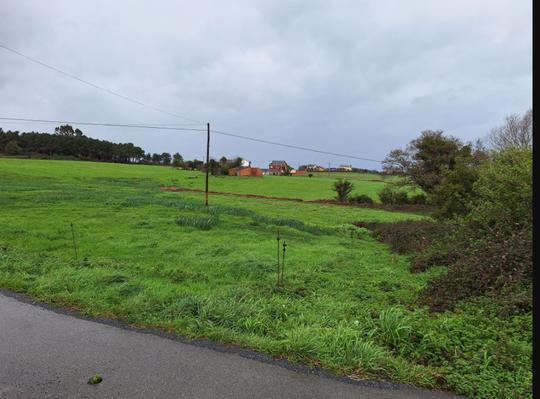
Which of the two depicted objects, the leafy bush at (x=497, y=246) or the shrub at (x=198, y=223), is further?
the shrub at (x=198, y=223)

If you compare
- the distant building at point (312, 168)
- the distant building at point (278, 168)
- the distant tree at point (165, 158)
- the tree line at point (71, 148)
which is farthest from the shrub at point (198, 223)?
the distant tree at point (165, 158)

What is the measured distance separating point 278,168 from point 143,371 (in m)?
140

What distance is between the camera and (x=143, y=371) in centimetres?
326

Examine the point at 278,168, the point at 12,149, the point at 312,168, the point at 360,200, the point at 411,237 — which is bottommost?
the point at 360,200

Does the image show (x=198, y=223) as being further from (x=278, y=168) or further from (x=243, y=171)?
(x=278, y=168)

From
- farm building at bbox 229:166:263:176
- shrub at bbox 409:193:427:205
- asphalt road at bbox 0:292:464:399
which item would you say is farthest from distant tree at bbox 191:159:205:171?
asphalt road at bbox 0:292:464:399

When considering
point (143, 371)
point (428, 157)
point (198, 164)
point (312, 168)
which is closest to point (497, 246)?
point (143, 371)

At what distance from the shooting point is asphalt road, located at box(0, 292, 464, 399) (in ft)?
9.75

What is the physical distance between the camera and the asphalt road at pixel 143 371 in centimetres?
297

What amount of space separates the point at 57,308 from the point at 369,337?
4064 mm

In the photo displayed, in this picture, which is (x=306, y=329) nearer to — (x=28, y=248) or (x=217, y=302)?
(x=217, y=302)

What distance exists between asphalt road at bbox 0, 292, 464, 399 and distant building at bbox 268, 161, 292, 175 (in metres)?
125

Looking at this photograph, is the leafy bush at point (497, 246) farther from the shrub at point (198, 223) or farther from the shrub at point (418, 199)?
the shrub at point (418, 199)

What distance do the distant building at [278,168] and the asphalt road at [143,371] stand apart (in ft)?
411
